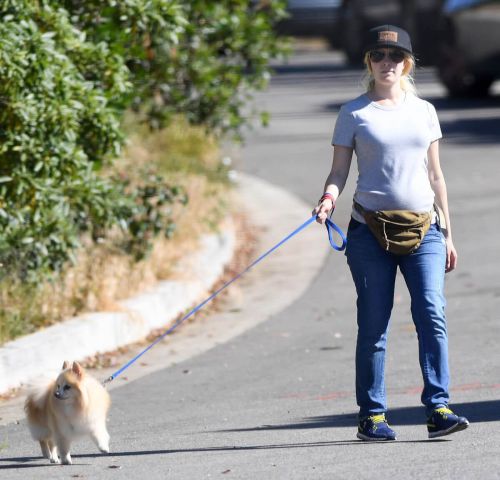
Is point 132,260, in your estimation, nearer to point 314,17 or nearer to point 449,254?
point 449,254

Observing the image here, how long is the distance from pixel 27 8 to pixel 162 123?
13.4 feet

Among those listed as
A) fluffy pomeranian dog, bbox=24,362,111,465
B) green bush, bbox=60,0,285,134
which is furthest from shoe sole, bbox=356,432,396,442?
green bush, bbox=60,0,285,134

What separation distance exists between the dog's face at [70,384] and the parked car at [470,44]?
17589 millimetres

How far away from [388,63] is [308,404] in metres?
2.12

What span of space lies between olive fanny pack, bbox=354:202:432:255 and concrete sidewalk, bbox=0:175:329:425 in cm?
237

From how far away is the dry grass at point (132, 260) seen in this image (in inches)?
337

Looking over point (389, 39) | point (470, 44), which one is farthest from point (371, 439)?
point (470, 44)

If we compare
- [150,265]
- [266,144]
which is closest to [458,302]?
[150,265]

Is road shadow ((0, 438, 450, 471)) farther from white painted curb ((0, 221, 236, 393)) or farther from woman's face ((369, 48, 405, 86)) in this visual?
woman's face ((369, 48, 405, 86))

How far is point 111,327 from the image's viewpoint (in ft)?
28.7

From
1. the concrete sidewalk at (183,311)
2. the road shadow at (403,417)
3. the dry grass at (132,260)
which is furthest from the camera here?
the dry grass at (132,260)

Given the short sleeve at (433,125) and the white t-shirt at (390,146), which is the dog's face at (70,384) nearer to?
the white t-shirt at (390,146)

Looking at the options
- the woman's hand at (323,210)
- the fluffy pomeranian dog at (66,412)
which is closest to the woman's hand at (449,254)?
the woman's hand at (323,210)

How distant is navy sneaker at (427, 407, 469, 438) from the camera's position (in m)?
5.85
